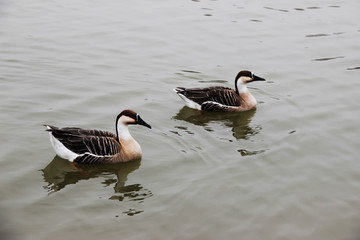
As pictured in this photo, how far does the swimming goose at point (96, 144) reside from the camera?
12.4 meters

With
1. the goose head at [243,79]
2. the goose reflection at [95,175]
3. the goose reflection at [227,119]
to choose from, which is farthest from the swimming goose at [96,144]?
the goose head at [243,79]

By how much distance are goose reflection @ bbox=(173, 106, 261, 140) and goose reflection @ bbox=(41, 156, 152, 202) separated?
Result: 2.78 metres

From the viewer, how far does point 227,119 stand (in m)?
15.6

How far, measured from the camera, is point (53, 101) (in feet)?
49.9

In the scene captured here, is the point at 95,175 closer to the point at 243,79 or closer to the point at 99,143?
the point at 99,143

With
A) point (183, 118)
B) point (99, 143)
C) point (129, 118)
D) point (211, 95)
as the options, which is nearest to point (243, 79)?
point (211, 95)

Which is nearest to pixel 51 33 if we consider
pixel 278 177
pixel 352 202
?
pixel 278 177

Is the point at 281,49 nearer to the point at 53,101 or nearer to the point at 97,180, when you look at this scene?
the point at 53,101

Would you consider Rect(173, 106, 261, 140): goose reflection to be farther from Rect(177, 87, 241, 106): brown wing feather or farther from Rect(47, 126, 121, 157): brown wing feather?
Rect(47, 126, 121, 157): brown wing feather

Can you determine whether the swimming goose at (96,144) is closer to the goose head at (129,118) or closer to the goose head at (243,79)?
the goose head at (129,118)

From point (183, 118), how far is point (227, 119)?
3.77ft

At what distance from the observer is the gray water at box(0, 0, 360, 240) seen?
10719 mm

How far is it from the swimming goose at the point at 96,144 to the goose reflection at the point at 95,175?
145 mm

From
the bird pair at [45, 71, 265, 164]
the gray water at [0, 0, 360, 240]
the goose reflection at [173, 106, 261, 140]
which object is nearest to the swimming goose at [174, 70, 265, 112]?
the goose reflection at [173, 106, 261, 140]
